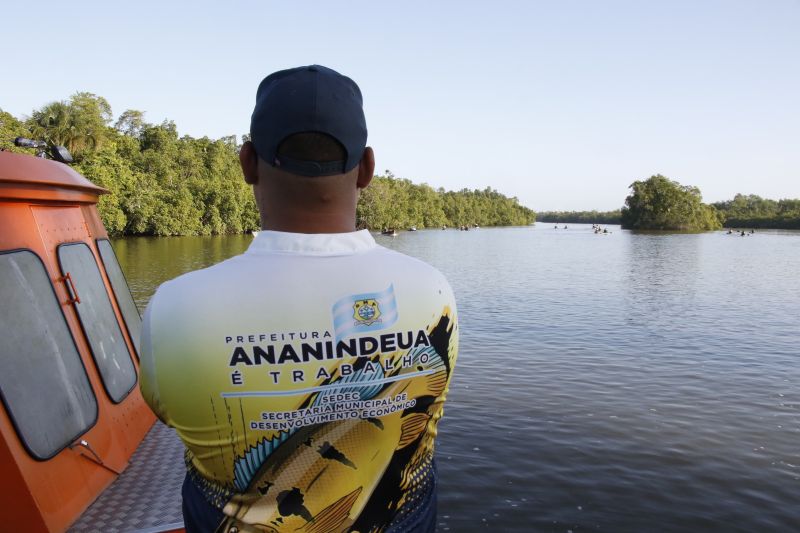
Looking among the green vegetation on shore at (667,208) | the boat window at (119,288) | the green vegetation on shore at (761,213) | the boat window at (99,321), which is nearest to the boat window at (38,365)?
the boat window at (99,321)

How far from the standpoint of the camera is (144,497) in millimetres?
4285

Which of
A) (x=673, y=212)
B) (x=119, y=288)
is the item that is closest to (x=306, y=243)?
(x=119, y=288)

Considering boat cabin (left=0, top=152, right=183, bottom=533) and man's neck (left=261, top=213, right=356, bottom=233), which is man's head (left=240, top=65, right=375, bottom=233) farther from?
boat cabin (left=0, top=152, right=183, bottom=533)

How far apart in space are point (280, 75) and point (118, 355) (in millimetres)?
4508

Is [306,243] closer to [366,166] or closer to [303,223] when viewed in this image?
[303,223]

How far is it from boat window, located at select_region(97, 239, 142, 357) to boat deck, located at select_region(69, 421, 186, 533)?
116cm

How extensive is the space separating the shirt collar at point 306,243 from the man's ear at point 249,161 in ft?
0.67

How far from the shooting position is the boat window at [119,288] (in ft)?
18.2

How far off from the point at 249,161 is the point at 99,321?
4.03 meters

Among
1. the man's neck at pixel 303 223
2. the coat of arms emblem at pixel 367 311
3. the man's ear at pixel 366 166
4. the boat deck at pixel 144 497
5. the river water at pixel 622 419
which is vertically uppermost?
the man's ear at pixel 366 166

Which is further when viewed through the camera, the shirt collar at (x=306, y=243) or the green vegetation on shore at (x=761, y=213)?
the green vegetation on shore at (x=761, y=213)

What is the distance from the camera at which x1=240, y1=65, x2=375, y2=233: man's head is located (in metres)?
1.53

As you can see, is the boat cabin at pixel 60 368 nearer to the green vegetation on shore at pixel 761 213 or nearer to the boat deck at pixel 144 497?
the boat deck at pixel 144 497

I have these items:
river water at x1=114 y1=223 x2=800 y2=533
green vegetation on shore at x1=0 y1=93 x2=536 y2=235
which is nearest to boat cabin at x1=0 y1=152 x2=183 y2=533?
river water at x1=114 y1=223 x2=800 y2=533
